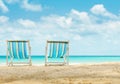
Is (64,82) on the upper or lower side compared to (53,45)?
lower

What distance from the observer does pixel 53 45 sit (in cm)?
1522

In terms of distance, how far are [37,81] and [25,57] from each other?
588 centimetres

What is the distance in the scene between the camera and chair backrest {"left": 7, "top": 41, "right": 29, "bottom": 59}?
15062 millimetres

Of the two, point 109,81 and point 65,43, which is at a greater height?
point 65,43

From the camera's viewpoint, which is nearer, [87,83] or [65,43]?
[87,83]

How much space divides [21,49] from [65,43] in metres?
1.84

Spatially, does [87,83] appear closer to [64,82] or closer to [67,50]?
[64,82]

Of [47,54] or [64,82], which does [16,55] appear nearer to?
[47,54]

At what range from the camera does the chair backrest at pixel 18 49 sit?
593 inches

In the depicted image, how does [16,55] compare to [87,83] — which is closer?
[87,83]

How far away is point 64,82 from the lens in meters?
9.12

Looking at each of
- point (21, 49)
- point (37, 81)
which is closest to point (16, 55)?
point (21, 49)

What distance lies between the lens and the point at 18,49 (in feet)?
49.4

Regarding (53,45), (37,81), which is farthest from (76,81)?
(53,45)
